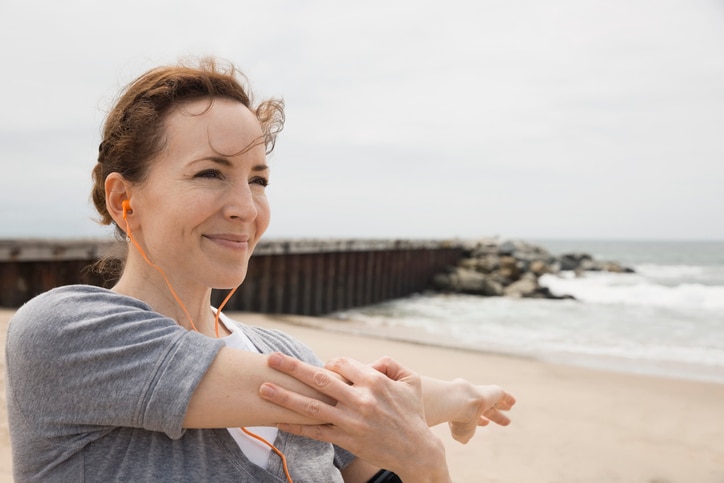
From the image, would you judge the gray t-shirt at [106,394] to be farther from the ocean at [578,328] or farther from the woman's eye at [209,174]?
the ocean at [578,328]

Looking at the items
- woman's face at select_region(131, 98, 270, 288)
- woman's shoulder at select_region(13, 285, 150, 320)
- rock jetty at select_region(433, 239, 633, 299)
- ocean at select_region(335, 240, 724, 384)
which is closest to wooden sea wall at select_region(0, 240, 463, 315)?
ocean at select_region(335, 240, 724, 384)

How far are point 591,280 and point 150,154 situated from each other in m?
25.6

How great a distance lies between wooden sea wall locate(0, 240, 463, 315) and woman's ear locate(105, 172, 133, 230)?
341 centimetres

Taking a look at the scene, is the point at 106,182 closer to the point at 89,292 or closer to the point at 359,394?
the point at 89,292

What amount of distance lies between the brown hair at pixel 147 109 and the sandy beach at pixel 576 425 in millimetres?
1994

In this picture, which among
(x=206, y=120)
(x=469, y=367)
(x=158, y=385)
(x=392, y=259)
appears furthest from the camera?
(x=392, y=259)

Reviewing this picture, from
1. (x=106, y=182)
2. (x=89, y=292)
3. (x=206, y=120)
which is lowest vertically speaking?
(x=89, y=292)

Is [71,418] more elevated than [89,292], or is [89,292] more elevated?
[89,292]

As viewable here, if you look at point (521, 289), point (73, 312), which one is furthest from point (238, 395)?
point (521, 289)

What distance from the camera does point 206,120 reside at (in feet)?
5.04

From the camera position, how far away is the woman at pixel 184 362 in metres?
1.27

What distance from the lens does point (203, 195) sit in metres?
1.52

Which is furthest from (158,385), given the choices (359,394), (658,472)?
(658,472)

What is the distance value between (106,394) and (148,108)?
702 mm
